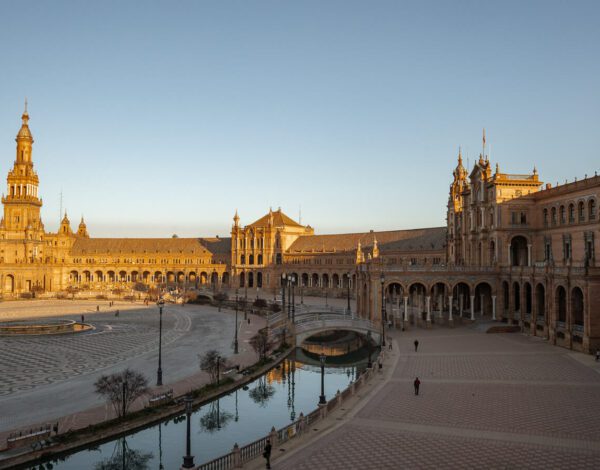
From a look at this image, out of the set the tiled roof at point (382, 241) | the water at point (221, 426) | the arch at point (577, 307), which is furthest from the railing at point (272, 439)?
the tiled roof at point (382, 241)

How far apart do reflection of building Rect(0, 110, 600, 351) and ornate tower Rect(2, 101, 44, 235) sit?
26cm

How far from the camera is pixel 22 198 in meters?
140

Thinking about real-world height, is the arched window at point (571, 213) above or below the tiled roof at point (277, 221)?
below

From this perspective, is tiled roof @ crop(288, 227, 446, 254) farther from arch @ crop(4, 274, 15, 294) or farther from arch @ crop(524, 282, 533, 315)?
arch @ crop(4, 274, 15, 294)

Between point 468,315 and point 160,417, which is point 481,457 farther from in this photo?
point 468,315

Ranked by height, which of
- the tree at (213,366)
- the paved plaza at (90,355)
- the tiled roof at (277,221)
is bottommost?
the paved plaza at (90,355)

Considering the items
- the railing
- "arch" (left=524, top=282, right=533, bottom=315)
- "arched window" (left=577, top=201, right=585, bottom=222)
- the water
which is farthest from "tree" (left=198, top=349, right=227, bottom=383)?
"arched window" (left=577, top=201, right=585, bottom=222)

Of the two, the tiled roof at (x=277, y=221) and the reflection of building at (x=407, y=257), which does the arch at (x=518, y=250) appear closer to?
the reflection of building at (x=407, y=257)

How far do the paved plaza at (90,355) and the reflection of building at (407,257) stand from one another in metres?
21.6

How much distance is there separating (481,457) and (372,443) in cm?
471

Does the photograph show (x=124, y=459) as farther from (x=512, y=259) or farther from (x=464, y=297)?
(x=512, y=259)

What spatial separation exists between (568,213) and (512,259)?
10308mm

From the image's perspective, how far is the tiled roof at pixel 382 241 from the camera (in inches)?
4053

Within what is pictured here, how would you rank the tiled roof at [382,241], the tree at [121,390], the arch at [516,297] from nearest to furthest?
the tree at [121,390]
the arch at [516,297]
the tiled roof at [382,241]
